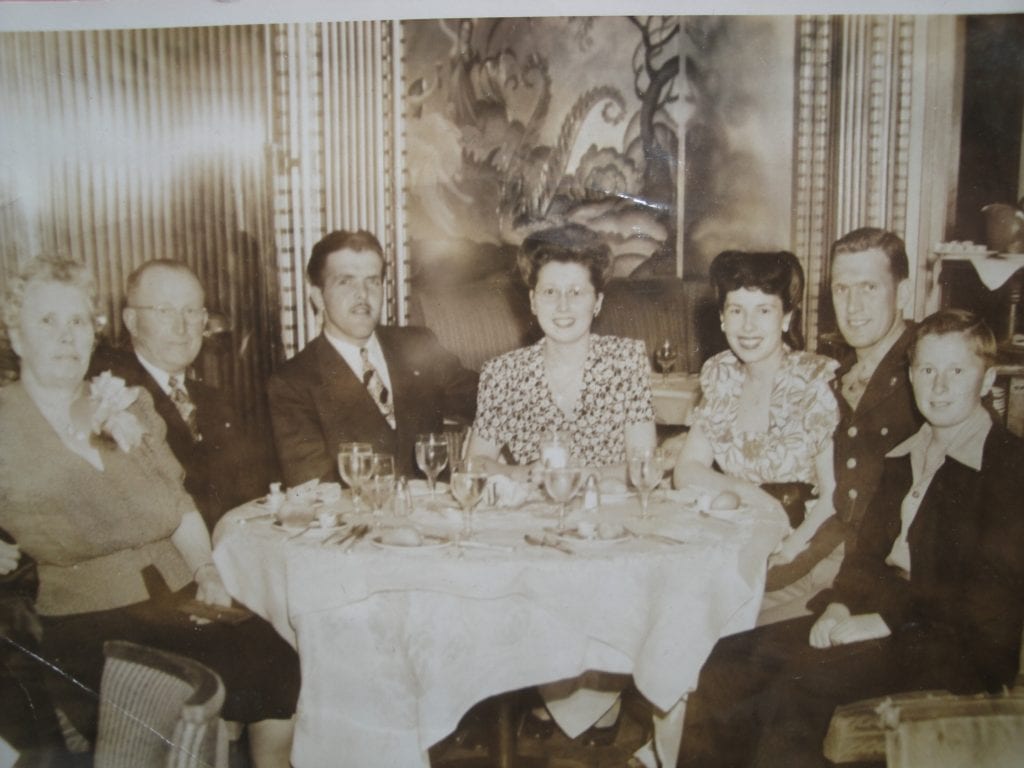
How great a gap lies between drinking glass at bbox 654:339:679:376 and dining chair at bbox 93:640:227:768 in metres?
1.03

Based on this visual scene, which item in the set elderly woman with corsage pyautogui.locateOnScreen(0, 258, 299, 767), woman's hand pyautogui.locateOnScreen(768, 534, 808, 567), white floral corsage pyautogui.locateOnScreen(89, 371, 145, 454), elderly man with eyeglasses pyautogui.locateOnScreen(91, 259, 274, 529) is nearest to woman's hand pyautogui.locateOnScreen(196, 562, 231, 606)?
elderly woman with corsage pyautogui.locateOnScreen(0, 258, 299, 767)

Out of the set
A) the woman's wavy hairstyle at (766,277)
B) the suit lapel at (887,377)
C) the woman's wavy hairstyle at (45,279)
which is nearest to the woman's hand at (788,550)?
the suit lapel at (887,377)

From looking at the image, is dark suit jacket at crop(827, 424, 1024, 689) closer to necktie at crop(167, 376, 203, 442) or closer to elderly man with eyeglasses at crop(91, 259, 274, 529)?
elderly man with eyeglasses at crop(91, 259, 274, 529)

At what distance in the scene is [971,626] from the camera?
165cm

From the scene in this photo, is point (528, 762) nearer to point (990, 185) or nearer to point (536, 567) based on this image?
point (536, 567)

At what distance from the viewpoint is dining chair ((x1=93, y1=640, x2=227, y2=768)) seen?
1300 mm

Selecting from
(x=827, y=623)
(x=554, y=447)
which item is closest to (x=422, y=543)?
(x=554, y=447)

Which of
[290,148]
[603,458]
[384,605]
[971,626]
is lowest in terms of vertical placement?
[971,626]

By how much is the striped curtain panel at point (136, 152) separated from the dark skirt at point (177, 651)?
23.3 inches

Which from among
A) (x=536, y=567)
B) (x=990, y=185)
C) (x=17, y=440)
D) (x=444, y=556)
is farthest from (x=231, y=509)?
(x=990, y=185)

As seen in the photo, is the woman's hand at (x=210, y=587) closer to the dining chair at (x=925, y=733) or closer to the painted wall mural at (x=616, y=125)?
the painted wall mural at (x=616, y=125)

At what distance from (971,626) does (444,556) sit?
108 cm

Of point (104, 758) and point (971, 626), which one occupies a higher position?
point (971, 626)

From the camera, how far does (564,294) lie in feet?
5.75
